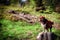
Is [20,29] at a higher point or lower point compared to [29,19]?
lower

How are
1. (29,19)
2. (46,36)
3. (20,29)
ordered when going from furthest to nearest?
(29,19) → (20,29) → (46,36)

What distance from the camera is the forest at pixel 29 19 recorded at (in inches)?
211

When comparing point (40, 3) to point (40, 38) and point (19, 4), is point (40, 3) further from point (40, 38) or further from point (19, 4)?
point (40, 38)

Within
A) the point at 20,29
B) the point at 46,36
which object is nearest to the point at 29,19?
the point at 20,29

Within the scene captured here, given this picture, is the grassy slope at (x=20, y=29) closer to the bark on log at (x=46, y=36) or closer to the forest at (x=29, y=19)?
the forest at (x=29, y=19)

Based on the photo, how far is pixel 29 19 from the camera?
6527 mm

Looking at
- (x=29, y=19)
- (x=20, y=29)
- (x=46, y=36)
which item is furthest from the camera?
(x=29, y=19)

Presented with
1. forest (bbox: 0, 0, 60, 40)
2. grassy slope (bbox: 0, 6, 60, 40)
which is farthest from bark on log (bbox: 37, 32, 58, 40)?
grassy slope (bbox: 0, 6, 60, 40)

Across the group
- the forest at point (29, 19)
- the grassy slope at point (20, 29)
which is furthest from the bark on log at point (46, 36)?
the grassy slope at point (20, 29)

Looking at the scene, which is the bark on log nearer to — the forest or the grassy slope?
the forest

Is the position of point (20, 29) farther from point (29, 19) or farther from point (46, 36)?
point (46, 36)

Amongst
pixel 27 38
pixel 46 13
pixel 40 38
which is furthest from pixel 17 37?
pixel 46 13

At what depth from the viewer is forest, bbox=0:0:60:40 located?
5.37 metres

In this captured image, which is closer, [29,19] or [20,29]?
[20,29]
